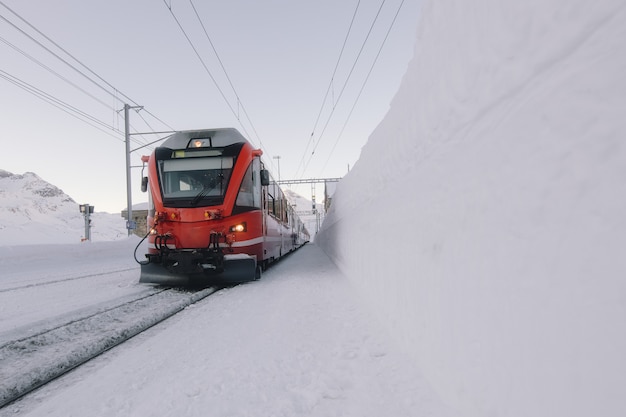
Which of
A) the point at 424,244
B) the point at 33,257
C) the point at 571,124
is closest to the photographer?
the point at 571,124

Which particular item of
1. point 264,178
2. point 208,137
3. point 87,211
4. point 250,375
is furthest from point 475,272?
point 87,211

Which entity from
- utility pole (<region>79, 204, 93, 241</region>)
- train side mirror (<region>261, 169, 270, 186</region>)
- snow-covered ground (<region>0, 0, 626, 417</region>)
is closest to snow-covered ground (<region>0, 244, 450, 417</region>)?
snow-covered ground (<region>0, 0, 626, 417</region>)

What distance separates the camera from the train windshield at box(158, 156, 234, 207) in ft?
20.6

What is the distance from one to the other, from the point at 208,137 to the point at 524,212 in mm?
6662

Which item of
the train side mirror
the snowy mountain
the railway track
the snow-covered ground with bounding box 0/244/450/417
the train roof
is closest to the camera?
the snow-covered ground with bounding box 0/244/450/417

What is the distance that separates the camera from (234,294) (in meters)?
5.31

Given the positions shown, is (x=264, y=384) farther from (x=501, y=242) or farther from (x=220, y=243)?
(x=220, y=243)

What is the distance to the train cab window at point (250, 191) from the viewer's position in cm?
642

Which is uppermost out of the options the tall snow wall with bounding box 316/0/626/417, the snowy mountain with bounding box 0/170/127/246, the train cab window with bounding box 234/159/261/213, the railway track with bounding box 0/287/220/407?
the snowy mountain with bounding box 0/170/127/246

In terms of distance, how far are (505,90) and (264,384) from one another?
2069 millimetres

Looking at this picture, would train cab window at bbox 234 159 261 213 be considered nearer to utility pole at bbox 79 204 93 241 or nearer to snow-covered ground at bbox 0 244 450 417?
snow-covered ground at bbox 0 244 450 417

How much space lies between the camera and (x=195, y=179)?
21.5 ft

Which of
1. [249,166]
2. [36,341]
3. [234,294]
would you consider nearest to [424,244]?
[36,341]

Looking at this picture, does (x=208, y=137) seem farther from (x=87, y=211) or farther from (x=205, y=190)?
(x=87, y=211)
